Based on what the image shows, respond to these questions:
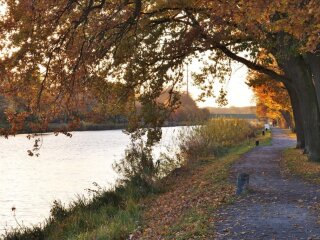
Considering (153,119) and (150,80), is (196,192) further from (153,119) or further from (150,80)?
(150,80)

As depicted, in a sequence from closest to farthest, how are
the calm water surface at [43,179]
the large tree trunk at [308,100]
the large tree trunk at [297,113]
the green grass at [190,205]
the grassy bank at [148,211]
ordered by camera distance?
the green grass at [190,205]
the grassy bank at [148,211]
the calm water surface at [43,179]
the large tree trunk at [308,100]
the large tree trunk at [297,113]

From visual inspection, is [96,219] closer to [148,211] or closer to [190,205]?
[148,211]

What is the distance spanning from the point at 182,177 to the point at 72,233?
7.81 meters

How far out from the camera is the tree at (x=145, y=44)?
11570 mm

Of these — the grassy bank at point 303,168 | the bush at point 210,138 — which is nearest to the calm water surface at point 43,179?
the bush at point 210,138

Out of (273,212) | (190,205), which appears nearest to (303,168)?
(190,205)

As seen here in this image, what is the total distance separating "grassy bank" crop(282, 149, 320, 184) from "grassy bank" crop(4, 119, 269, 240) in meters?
2.65

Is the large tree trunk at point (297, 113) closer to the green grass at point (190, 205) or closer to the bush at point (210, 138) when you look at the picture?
the bush at point (210, 138)

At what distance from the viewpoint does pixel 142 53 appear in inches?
757

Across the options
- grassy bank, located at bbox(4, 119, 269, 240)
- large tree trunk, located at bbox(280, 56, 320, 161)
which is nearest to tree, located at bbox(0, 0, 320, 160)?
large tree trunk, located at bbox(280, 56, 320, 161)

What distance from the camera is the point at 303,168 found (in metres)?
18.7

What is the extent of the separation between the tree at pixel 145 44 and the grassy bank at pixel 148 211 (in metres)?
3.37

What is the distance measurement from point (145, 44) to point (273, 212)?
10.6 m

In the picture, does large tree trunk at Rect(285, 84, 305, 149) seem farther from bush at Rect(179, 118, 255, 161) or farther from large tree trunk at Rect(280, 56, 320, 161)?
large tree trunk at Rect(280, 56, 320, 161)
